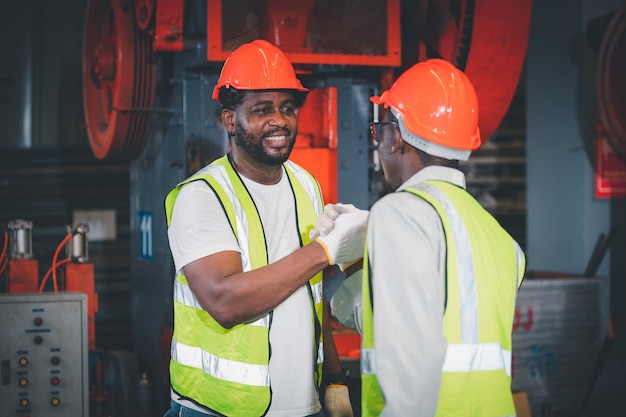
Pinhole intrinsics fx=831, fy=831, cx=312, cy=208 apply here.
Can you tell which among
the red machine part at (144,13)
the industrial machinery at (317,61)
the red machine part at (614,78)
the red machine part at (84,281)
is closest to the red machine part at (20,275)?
the red machine part at (84,281)

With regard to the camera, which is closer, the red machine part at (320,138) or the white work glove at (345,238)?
the white work glove at (345,238)

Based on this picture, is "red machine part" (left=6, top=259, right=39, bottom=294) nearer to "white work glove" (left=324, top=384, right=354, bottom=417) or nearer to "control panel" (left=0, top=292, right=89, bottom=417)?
"control panel" (left=0, top=292, right=89, bottom=417)

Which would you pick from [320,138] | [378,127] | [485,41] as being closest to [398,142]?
[378,127]

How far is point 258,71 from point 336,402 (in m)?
1.15

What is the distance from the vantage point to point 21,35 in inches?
258

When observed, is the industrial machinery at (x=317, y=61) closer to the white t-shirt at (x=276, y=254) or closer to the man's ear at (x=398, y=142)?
the white t-shirt at (x=276, y=254)

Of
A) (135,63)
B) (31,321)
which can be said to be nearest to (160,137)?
(135,63)

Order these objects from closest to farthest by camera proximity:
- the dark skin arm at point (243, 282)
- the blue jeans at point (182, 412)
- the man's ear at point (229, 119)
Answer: the dark skin arm at point (243, 282)
the blue jeans at point (182, 412)
the man's ear at point (229, 119)

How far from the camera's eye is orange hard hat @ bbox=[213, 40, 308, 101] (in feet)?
9.08

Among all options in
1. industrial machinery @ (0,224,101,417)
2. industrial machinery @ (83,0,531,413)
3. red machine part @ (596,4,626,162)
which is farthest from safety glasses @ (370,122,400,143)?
red machine part @ (596,4,626,162)

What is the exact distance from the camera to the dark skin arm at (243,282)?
93.5 inches

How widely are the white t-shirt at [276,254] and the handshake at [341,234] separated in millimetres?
152

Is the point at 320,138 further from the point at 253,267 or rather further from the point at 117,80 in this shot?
the point at 253,267

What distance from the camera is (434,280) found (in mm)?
1968
